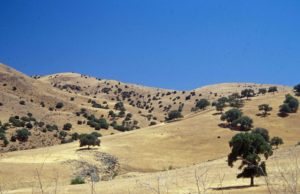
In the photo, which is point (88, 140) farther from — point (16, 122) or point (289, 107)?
point (289, 107)

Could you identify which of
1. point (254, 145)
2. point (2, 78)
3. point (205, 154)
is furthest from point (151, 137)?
point (2, 78)

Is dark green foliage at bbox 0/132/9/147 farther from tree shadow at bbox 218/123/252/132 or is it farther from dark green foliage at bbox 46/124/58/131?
tree shadow at bbox 218/123/252/132

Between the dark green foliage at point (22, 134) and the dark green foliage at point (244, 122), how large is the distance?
4481 centimetres

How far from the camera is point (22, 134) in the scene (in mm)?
95688

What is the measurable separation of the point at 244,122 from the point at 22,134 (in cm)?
4722

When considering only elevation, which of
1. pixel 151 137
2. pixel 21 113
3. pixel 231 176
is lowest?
pixel 231 176

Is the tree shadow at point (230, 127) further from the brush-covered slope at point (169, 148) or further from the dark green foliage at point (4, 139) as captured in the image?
the dark green foliage at point (4, 139)

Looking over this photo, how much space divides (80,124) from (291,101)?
175 feet

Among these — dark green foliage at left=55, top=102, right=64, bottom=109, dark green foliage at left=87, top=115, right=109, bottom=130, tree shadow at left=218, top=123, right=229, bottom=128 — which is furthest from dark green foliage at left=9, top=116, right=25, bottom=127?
tree shadow at left=218, top=123, right=229, bottom=128

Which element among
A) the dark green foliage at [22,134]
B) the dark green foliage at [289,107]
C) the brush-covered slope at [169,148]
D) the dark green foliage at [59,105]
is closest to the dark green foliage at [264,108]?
the brush-covered slope at [169,148]

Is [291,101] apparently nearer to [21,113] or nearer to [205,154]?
[205,154]

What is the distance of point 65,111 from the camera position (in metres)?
137

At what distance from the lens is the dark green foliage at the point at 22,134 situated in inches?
3749

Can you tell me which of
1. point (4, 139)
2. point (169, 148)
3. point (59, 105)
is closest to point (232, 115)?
point (169, 148)
